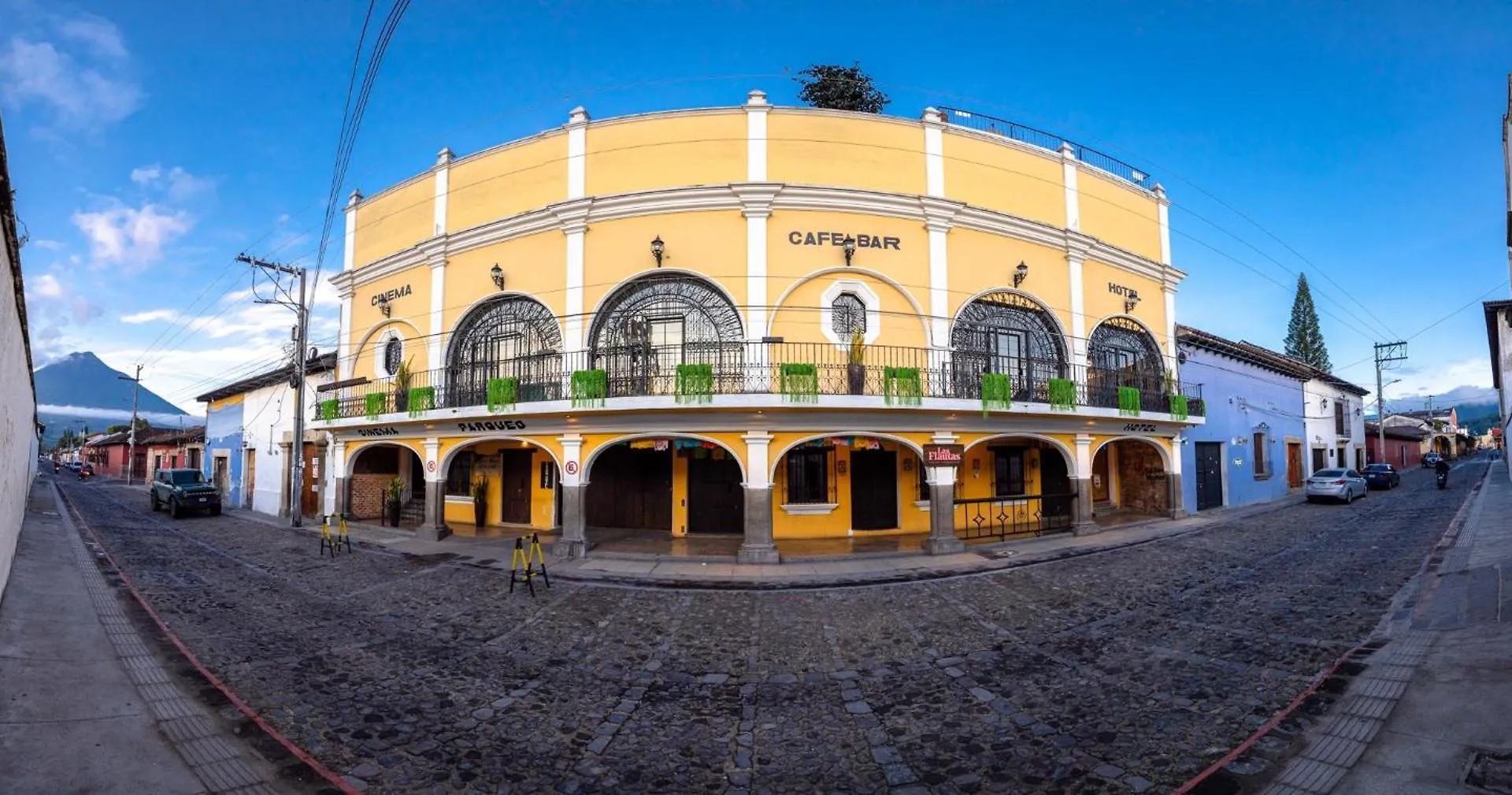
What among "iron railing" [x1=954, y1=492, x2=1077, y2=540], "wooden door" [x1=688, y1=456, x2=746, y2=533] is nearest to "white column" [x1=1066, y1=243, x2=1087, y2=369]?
"iron railing" [x1=954, y1=492, x2=1077, y2=540]

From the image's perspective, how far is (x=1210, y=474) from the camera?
21.9m

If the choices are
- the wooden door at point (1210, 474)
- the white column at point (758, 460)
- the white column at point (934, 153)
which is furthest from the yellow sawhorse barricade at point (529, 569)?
the wooden door at point (1210, 474)

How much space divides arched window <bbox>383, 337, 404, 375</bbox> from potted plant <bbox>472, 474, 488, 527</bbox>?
174 inches

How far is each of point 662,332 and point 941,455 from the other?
295 inches

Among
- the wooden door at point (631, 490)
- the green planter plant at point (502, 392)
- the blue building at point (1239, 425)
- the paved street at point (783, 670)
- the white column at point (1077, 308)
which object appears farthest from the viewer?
the blue building at point (1239, 425)

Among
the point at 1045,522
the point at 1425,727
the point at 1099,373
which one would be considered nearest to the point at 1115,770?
the point at 1425,727

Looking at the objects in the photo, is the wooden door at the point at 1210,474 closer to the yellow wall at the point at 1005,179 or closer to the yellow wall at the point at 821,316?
the yellow wall at the point at 1005,179

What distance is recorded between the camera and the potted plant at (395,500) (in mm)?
19078

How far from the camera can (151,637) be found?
7316 millimetres

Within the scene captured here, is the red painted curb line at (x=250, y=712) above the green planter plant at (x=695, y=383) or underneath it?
underneath

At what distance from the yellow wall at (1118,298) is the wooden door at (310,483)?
89.7 feet

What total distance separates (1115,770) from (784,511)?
1154cm

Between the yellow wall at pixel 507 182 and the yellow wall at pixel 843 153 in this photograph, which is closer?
the yellow wall at pixel 843 153

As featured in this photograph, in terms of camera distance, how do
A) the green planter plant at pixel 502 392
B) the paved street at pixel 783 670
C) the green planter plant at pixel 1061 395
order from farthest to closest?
1. the green planter plant at pixel 1061 395
2. the green planter plant at pixel 502 392
3. the paved street at pixel 783 670
